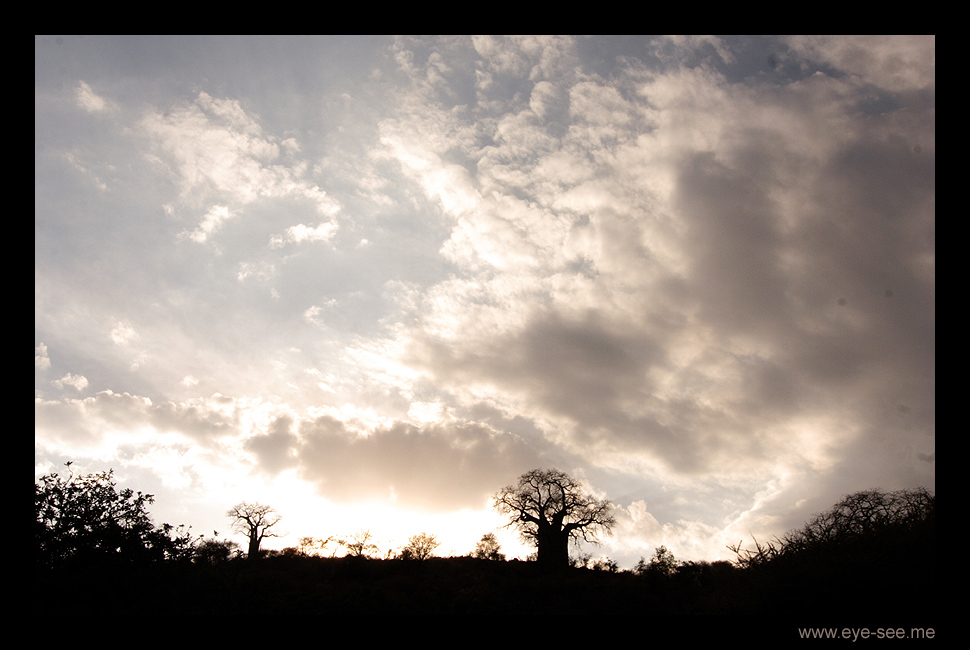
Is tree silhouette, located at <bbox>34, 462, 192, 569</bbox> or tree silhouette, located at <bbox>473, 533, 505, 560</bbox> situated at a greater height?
tree silhouette, located at <bbox>34, 462, 192, 569</bbox>

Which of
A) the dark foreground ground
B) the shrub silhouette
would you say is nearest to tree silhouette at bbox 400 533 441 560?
the dark foreground ground

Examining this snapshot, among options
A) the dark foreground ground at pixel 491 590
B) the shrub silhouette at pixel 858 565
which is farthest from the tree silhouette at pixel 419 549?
the shrub silhouette at pixel 858 565

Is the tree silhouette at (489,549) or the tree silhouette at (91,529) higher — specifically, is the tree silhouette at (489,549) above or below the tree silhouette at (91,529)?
below

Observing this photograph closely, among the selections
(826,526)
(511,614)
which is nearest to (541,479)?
(511,614)

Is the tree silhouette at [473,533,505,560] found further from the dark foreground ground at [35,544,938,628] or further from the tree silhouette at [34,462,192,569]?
the tree silhouette at [34,462,192,569]

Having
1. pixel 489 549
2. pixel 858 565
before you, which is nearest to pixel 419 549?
pixel 489 549

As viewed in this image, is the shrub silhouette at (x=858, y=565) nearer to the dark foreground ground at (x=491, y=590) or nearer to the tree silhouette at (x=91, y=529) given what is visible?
the dark foreground ground at (x=491, y=590)

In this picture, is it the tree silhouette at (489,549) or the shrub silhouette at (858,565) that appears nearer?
the shrub silhouette at (858,565)

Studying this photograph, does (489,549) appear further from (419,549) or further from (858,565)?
(858,565)
